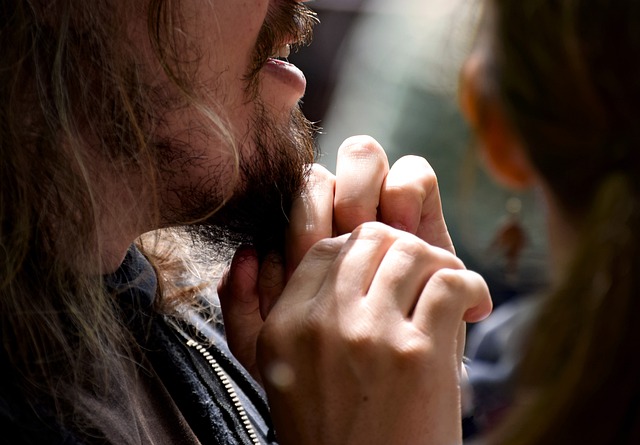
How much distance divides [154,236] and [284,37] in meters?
0.51

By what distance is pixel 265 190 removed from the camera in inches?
59.2

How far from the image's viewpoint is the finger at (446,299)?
1.15m

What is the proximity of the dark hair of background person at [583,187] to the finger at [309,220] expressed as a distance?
29.1 inches

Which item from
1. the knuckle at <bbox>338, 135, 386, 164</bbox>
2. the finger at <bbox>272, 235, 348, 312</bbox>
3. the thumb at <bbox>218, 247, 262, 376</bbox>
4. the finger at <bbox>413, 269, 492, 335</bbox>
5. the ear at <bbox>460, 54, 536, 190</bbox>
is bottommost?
the thumb at <bbox>218, 247, 262, 376</bbox>

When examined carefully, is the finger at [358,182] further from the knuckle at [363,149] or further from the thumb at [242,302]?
the thumb at [242,302]

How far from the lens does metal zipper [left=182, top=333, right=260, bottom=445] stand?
1483mm

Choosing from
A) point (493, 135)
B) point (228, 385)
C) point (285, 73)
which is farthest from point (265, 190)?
point (493, 135)

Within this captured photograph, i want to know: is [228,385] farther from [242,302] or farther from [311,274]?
[311,274]

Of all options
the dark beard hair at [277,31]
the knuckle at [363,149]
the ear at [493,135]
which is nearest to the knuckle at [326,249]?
the knuckle at [363,149]

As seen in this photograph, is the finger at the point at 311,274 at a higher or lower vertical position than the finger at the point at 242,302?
higher

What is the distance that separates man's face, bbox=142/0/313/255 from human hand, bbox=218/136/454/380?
58mm

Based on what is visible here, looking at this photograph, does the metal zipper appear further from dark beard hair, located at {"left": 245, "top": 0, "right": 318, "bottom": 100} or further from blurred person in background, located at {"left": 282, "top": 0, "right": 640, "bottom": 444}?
blurred person in background, located at {"left": 282, "top": 0, "right": 640, "bottom": 444}

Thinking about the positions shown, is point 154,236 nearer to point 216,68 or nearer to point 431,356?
point 216,68

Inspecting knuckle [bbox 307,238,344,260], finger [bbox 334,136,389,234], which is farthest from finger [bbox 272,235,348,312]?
finger [bbox 334,136,389,234]
